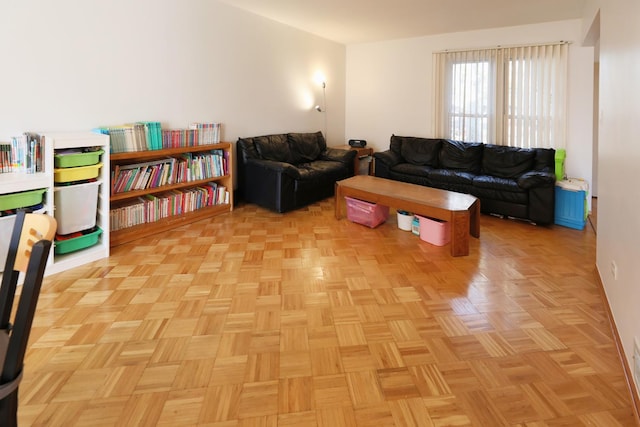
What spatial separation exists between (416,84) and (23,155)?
5428 millimetres

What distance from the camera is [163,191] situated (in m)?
4.51

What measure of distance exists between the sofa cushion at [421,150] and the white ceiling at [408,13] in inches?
63.7

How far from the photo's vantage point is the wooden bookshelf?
12.4ft

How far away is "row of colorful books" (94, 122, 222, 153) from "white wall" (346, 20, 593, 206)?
325 centimetres

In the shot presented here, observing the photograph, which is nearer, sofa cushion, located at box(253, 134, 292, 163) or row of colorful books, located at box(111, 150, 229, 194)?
row of colorful books, located at box(111, 150, 229, 194)

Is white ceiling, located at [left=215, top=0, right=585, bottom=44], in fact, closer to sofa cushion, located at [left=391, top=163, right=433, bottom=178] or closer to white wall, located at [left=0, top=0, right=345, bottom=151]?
white wall, located at [left=0, top=0, right=345, bottom=151]

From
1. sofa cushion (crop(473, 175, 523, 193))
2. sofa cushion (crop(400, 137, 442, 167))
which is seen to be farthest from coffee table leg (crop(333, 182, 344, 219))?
sofa cushion (crop(400, 137, 442, 167))

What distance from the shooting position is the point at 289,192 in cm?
491

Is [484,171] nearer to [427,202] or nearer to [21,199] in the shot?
[427,202]

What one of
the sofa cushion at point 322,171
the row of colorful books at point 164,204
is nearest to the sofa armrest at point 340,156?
the sofa cushion at point 322,171

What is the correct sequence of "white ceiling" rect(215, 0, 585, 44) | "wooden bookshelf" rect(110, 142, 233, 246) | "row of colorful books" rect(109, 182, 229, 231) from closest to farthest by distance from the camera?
"wooden bookshelf" rect(110, 142, 233, 246), "row of colorful books" rect(109, 182, 229, 231), "white ceiling" rect(215, 0, 585, 44)

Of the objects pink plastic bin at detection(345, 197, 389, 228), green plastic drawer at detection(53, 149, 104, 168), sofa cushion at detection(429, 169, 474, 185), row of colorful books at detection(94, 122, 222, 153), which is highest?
row of colorful books at detection(94, 122, 222, 153)

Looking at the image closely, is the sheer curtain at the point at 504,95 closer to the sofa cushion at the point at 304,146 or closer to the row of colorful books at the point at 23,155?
the sofa cushion at the point at 304,146

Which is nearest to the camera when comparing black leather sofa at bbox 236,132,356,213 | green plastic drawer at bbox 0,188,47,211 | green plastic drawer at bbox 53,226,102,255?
green plastic drawer at bbox 0,188,47,211
